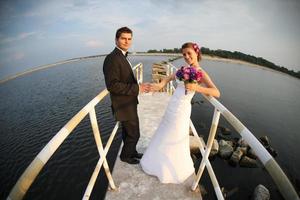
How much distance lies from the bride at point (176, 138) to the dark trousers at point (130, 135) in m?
0.44

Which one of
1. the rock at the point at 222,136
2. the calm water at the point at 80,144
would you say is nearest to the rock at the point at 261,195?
the calm water at the point at 80,144

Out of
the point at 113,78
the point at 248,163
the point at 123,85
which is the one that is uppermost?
the point at 113,78

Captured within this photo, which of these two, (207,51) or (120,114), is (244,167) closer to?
(120,114)

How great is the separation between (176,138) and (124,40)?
192 centimetres

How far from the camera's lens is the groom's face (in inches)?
→ 123

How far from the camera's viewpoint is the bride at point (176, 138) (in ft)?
10.6

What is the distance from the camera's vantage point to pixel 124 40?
316 centimetres

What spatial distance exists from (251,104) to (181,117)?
24020 mm

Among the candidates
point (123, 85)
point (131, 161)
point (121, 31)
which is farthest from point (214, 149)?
point (121, 31)

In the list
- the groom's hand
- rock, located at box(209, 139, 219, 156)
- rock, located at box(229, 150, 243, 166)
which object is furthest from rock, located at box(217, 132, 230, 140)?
the groom's hand

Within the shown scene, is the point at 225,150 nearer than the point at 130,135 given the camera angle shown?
No

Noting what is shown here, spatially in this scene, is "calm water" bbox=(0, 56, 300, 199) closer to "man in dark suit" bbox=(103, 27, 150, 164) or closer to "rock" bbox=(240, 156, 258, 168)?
"rock" bbox=(240, 156, 258, 168)

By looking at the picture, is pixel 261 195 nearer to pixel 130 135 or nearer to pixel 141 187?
pixel 141 187

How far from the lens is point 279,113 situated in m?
22.2
